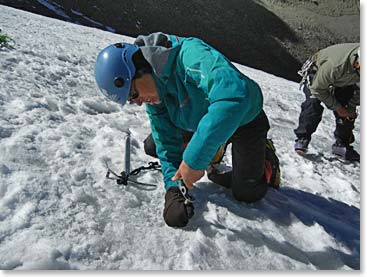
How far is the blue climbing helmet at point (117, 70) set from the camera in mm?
2113

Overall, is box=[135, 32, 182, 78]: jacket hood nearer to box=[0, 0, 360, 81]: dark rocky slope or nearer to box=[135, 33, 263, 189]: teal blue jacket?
box=[135, 33, 263, 189]: teal blue jacket

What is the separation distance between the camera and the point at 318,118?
4133mm

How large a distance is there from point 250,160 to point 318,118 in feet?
5.62

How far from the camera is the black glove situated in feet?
7.54

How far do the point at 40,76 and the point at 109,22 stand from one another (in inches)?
696

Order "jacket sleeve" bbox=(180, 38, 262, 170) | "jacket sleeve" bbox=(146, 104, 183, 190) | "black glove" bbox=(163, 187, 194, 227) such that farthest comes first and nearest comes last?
"jacket sleeve" bbox=(146, 104, 183, 190) → "black glove" bbox=(163, 187, 194, 227) → "jacket sleeve" bbox=(180, 38, 262, 170)

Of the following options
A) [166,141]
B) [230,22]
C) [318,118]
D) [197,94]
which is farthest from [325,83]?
[230,22]

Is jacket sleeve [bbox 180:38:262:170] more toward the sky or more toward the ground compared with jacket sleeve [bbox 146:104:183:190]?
more toward the sky

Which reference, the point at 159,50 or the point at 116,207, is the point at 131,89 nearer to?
the point at 159,50

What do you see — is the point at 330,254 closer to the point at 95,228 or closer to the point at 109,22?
the point at 95,228

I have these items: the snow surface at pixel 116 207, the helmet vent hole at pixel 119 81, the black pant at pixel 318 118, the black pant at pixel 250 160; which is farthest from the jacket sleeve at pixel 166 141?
the black pant at pixel 318 118

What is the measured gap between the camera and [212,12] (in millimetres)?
23359

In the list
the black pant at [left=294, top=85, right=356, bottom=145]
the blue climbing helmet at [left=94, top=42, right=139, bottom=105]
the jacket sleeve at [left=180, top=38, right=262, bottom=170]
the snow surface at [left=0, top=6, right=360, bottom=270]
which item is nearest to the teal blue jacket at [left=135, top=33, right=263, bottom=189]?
the jacket sleeve at [left=180, top=38, right=262, bottom=170]

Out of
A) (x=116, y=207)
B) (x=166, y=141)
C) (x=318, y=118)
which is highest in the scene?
(x=166, y=141)
